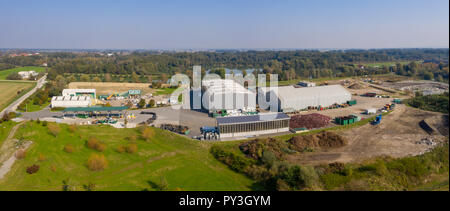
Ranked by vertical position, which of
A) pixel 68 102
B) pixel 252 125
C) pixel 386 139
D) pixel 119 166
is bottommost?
pixel 119 166

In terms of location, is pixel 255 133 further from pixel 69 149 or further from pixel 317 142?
pixel 69 149

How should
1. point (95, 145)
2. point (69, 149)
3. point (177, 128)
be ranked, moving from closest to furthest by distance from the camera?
point (69, 149), point (95, 145), point (177, 128)

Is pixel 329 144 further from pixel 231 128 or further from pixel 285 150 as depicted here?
pixel 231 128

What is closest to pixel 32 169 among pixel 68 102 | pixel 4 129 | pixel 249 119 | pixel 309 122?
pixel 4 129

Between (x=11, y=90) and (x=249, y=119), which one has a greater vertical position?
(x=11, y=90)

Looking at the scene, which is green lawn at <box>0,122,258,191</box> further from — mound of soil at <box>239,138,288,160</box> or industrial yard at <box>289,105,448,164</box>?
industrial yard at <box>289,105,448,164</box>

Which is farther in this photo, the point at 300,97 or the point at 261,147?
the point at 300,97

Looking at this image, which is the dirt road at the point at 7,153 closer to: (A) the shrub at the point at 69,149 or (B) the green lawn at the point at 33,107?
(A) the shrub at the point at 69,149
